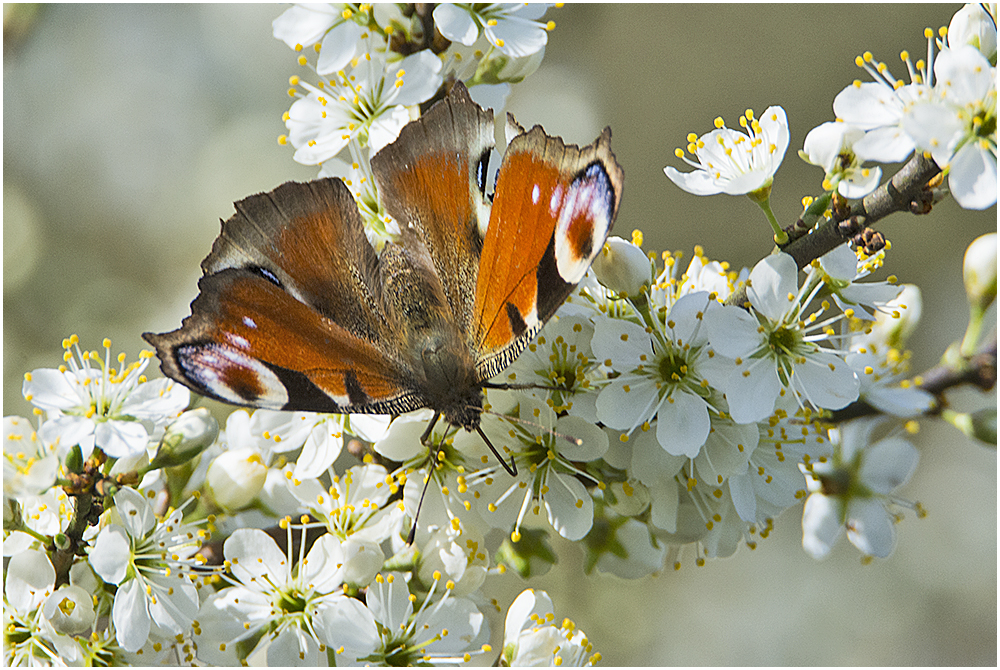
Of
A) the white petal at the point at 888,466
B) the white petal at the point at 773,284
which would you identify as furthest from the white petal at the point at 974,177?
the white petal at the point at 888,466

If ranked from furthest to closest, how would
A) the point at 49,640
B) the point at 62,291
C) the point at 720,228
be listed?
1. the point at 720,228
2. the point at 62,291
3. the point at 49,640

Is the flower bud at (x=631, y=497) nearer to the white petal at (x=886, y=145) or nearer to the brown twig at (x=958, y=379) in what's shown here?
the brown twig at (x=958, y=379)

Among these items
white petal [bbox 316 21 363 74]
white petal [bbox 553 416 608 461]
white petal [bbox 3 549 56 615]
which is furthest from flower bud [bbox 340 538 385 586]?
white petal [bbox 316 21 363 74]

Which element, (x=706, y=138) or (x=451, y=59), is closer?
(x=706, y=138)

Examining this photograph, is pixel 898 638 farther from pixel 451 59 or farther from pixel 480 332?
pixel 451 59

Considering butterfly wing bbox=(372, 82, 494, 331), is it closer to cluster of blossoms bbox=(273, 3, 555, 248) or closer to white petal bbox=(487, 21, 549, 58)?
cluster of blossoms bbox=(273, 3, 555, 248)

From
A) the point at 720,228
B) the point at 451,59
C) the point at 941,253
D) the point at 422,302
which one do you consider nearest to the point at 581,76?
the point at 720,228
